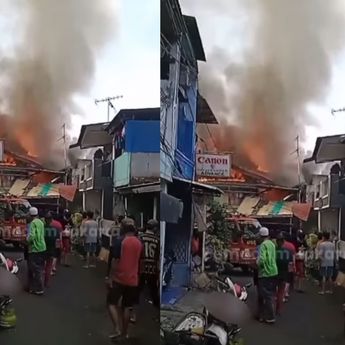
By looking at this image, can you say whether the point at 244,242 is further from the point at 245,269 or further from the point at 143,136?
the point at 143,136

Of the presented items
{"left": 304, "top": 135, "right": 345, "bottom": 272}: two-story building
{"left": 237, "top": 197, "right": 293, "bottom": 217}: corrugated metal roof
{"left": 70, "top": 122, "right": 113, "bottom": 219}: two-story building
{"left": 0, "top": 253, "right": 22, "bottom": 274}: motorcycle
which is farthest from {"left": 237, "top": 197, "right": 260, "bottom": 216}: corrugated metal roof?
{"left": 0, "top": 253, "right": 22, "bottom": 274}: motorcycle

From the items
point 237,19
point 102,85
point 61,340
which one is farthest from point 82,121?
point 61,340

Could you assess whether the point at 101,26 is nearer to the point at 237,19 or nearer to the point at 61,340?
the point at 237,19

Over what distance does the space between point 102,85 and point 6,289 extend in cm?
101

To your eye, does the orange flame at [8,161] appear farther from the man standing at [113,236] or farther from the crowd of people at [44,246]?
the man standing at [113,236]

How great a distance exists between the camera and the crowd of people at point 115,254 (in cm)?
266

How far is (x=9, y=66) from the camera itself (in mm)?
2719

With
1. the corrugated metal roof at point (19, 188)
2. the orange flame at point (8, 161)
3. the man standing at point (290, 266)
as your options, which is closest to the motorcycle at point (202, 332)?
the man standing at point (290, 266)

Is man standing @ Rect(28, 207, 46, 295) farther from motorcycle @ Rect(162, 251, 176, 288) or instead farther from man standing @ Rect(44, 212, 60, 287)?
motorcycle @ Rect(162, 251, 176, 288)

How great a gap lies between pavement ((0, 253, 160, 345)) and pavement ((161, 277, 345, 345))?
1.45 ft

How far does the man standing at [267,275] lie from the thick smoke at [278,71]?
28cm

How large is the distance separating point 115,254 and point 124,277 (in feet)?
0.36

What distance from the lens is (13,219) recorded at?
274cm

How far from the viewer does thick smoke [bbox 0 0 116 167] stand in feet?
8.80
